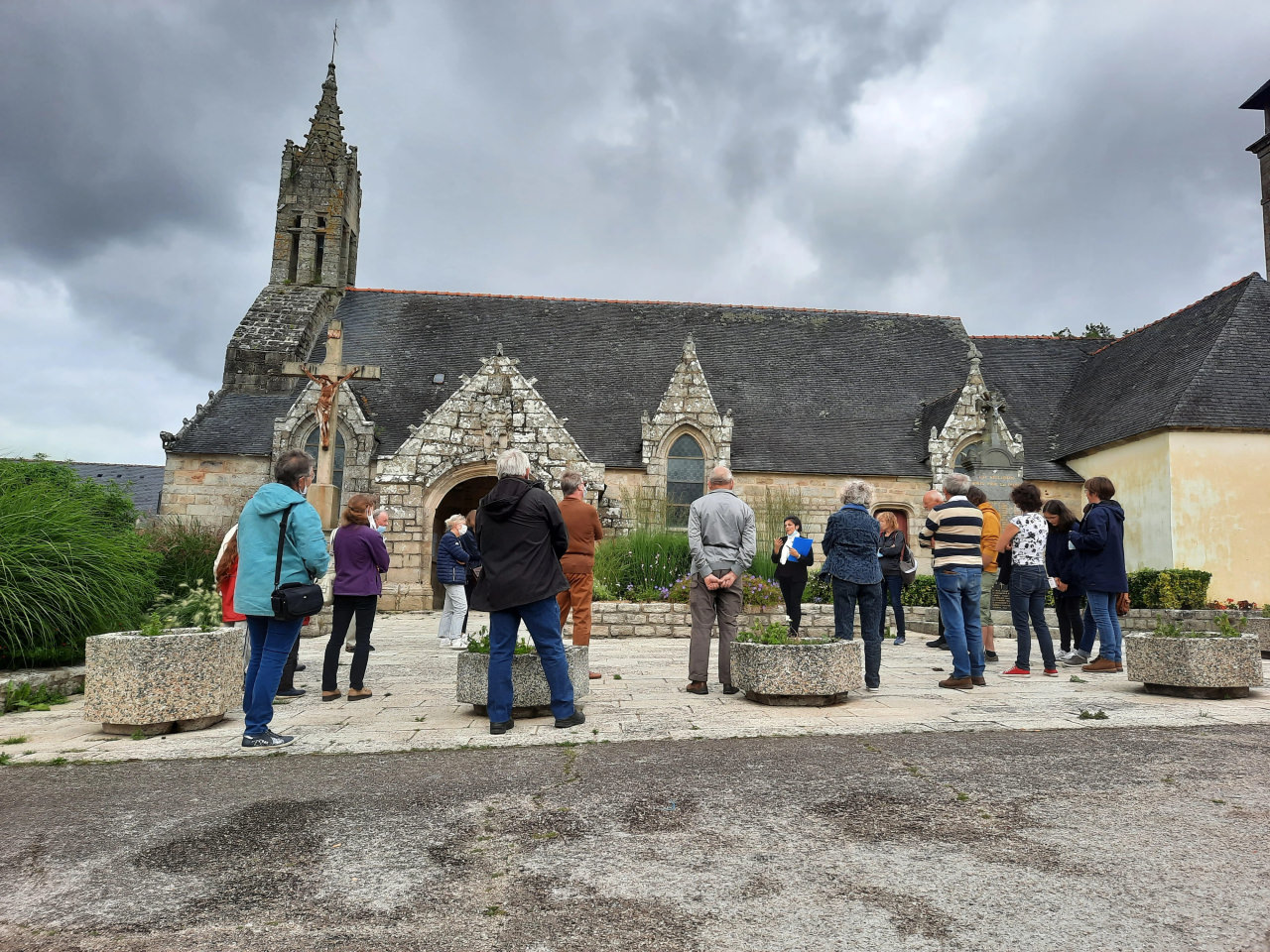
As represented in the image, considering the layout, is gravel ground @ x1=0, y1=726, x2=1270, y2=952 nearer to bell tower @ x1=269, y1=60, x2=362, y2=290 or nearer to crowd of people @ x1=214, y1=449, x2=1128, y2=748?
crowd of people @ x1=214, y1=449, x2=1128, y2=748

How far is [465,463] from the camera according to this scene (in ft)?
48.7

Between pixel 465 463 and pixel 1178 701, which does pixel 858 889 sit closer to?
pixel 1178 701

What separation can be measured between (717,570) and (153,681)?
12.9 feet

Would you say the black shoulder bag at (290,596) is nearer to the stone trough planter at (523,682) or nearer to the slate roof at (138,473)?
the stone trough planter at (523,682)

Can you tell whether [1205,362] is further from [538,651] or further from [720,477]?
[538,651]

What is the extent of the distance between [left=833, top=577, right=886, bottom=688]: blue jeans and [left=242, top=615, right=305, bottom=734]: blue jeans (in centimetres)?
Answer: 408

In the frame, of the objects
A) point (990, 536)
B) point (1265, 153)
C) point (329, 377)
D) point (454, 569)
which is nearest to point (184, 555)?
point (329, 377)

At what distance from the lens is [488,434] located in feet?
49.2

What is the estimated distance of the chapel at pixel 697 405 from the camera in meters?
15.2

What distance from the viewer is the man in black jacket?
488 cm

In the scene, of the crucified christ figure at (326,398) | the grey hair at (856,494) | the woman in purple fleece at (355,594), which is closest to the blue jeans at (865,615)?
the grey hair at (856,494)

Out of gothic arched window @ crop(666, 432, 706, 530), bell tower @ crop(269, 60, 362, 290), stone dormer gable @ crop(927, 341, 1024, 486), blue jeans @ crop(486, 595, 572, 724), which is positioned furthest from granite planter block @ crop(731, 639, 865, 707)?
bell tower @ crop(269, 60, 362, 290)

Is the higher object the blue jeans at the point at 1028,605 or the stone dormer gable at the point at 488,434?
the stone dormer gable at the point at 488,434

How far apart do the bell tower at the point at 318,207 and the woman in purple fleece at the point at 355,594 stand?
17.7m
